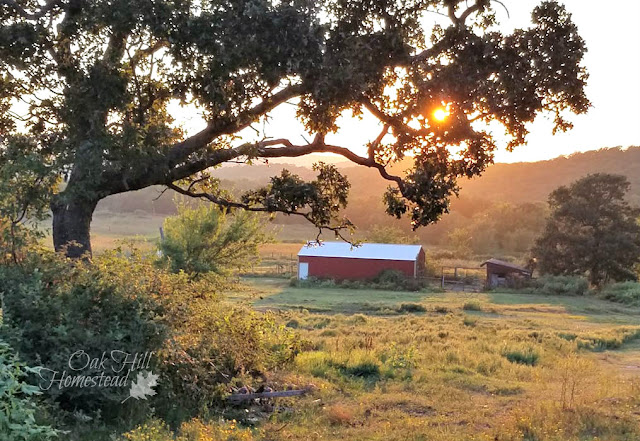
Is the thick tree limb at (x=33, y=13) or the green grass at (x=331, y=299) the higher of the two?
the thick tree limb at (x=33, y=13)

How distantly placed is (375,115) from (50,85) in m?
5.44

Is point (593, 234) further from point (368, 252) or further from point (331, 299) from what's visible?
point (331, 299)

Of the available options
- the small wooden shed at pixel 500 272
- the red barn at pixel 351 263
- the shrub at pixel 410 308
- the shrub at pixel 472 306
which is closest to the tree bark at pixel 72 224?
the shrub at pixel 410 308

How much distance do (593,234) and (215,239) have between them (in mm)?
39782

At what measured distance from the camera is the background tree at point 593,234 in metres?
51.4

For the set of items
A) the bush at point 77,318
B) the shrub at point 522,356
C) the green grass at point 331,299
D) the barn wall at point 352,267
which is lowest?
the green grass at point 331,299

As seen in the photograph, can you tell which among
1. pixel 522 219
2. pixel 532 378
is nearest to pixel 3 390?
pixel 532 378

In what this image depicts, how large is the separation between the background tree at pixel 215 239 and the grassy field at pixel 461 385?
3.81 meters

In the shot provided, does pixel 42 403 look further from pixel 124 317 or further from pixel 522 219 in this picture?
pixel 522 219

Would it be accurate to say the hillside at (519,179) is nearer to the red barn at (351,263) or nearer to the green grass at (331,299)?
the red barn at (351,263)

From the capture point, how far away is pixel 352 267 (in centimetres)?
5569

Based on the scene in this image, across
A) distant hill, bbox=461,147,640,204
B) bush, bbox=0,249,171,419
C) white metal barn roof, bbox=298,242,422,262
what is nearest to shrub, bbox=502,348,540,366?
bush, bbox=0,249,171,419

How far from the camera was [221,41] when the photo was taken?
9305 mm

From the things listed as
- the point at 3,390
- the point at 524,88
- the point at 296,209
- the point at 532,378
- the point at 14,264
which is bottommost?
the point at 532,378
